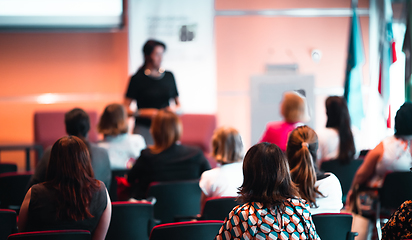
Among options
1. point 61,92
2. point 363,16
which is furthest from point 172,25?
point 363,16

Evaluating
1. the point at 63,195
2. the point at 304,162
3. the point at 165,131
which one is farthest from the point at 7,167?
the point at 304,162

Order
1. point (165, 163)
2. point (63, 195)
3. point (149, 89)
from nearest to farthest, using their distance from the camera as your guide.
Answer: point (63, 195) → point (165, 163) → point (149, 89)

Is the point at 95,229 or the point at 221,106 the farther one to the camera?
the point at 221,106

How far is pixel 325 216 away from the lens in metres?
2.43

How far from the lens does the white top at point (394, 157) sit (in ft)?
12.1

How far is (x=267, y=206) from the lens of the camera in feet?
6.25

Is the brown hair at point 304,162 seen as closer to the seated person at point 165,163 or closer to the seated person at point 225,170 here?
the seated person at point 225,170

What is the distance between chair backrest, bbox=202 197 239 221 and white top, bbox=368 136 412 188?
1543 millimetres

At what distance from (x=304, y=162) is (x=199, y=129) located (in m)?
4.58

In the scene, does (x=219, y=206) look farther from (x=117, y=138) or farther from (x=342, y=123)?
(x=342, y=123)

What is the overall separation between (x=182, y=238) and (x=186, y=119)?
16.2ft

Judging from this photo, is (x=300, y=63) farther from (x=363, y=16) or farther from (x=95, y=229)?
(x=95, y=229)

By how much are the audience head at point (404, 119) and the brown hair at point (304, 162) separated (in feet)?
4.34

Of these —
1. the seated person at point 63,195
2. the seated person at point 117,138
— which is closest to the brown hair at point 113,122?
the seated person at point 117,138
